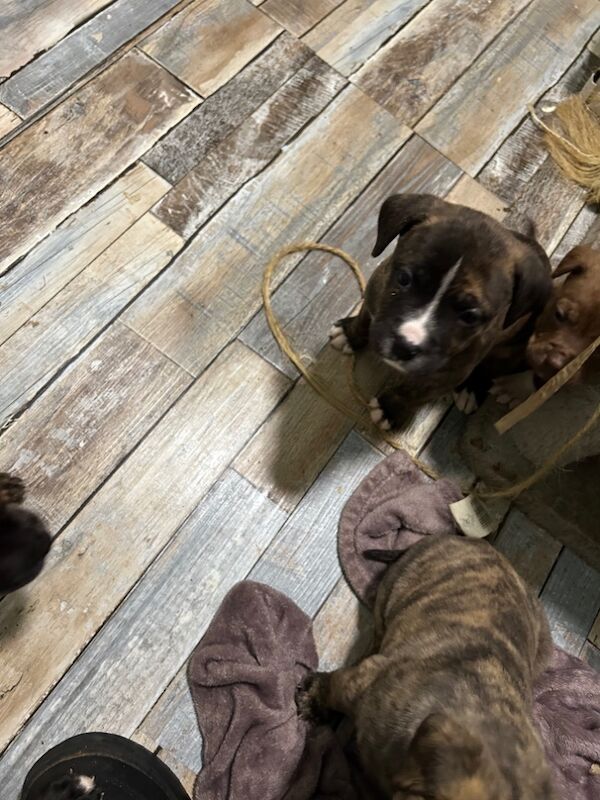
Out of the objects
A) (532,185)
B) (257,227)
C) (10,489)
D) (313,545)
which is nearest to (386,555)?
(313,545)

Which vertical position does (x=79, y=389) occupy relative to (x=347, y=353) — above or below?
below

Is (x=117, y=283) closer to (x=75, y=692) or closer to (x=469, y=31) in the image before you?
(x=75, y=692)

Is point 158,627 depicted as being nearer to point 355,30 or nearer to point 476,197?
point 476,197

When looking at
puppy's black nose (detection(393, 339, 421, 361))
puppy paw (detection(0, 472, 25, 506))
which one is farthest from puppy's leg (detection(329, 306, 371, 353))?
puppy paw (detection(0, 472, 25, 506))

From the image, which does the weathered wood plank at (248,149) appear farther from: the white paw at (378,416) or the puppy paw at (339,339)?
the white paw at (378,416)

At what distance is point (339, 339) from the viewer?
8.97ft

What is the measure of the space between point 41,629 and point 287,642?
0.79 meters

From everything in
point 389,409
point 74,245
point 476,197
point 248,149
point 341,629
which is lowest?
point 341,629

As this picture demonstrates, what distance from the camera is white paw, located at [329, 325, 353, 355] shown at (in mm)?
2732

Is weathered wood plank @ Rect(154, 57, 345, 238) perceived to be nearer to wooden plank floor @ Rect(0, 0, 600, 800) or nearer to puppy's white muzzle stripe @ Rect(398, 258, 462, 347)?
wooden plank floor @ Rect(0, 0, 600, 800)

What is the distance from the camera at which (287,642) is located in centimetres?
230

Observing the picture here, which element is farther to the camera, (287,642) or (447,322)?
(287,642)

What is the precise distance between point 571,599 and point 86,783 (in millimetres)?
1840

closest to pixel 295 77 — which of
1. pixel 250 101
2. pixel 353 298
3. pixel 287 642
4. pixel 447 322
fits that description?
pixel 250 101
